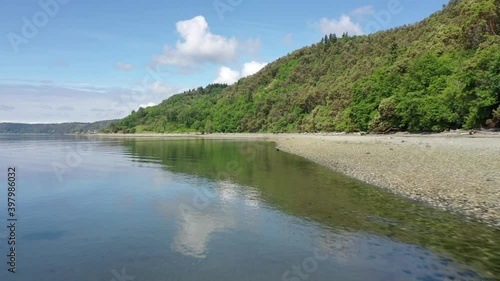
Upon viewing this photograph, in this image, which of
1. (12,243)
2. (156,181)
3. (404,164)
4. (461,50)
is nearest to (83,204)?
(12,243)

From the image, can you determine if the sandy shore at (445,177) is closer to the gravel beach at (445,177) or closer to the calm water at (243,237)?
the gravel beach at (445,177)

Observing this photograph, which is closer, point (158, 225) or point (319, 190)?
point (158, 225)

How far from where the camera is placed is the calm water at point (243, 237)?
36.2 feet

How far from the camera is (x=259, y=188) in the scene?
2628 cm

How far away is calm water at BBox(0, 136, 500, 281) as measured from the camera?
11039 mm

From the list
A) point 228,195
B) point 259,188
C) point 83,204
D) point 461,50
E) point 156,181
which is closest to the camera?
point 83,204

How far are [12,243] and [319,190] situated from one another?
18.8 m

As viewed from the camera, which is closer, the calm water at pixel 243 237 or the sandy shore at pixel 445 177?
the calm water at pixel 243 237

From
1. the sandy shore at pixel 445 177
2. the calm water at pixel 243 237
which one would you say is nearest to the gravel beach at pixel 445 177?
the sandy shore at pixel 445 177

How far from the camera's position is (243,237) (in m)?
14.6

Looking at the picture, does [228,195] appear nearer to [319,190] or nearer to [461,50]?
[319,190]

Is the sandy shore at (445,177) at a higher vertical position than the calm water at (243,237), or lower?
higher

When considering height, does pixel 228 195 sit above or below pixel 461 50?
below

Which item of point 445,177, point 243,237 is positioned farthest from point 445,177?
point 243,237
